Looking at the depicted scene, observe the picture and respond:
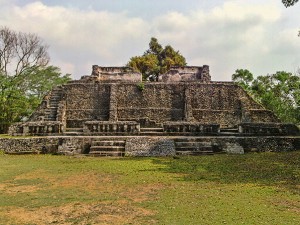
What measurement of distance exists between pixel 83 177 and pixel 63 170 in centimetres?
148

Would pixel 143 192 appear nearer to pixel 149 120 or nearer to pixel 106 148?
pixel 106 148

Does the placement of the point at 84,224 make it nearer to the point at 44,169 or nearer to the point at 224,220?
the point at 224,220

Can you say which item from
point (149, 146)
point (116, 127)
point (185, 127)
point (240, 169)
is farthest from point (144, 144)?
point (240, 169)

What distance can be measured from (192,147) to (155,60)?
2602cm

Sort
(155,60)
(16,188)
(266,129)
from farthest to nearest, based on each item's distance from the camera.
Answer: (155,60) → (266,129) → (16,188)

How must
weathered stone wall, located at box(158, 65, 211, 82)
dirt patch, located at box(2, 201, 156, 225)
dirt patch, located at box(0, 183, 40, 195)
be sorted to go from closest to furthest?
dirt patch, located at box(2, 201, 156, 225), dirt patch, located at box(0, 183, 40, 195), weathered stone wall, located at box(158, 65, 211, 82)

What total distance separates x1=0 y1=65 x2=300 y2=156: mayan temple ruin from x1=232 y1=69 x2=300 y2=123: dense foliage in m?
7.99

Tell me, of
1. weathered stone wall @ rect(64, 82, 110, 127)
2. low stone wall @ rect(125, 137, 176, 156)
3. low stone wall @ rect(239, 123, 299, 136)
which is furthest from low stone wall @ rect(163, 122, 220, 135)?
weathered stone wall @ rect(64, 82, 110, 127)

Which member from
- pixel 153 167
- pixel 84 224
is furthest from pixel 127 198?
pixel 153 167

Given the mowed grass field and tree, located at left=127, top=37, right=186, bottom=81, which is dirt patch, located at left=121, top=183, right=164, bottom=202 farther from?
tree, located at left=127, top=37, right=186, bottom=81

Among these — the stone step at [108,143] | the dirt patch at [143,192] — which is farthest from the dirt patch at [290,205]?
the stone step at [108,143]

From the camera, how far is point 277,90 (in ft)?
106

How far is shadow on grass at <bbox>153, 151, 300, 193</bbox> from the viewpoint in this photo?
8.75m

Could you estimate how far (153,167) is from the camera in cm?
1091
